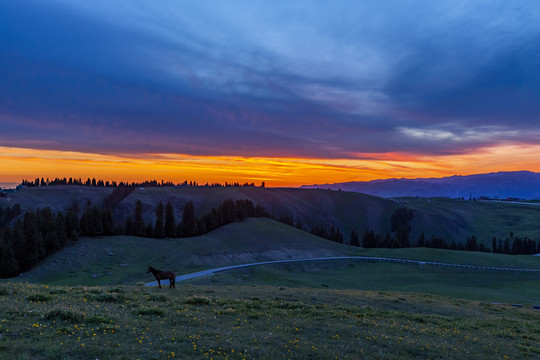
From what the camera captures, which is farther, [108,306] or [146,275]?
[146,275]

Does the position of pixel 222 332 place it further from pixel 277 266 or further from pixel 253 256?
pixel 253 256

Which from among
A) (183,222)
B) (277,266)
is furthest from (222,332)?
(183,222)

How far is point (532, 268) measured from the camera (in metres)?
97.2

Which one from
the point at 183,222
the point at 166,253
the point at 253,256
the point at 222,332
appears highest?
the point at 222,332

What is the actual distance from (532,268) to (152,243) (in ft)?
371

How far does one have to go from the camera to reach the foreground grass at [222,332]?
12688 mm

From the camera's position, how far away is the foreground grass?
12688 millimetres

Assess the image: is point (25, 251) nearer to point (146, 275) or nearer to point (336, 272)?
point (146, 275)

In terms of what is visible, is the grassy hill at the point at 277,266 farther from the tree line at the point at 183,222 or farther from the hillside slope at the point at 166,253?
the tree line at the point at 183,222

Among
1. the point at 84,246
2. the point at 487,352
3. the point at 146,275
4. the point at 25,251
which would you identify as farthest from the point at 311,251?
the point at 487,352

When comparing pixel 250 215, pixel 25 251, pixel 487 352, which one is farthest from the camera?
pixel 250 215

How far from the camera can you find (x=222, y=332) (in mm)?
16141

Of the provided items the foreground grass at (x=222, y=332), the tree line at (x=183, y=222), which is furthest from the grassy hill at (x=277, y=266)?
the foreground grass at (x=222, y=332)

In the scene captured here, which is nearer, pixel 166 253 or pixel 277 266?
pixel 277 266
